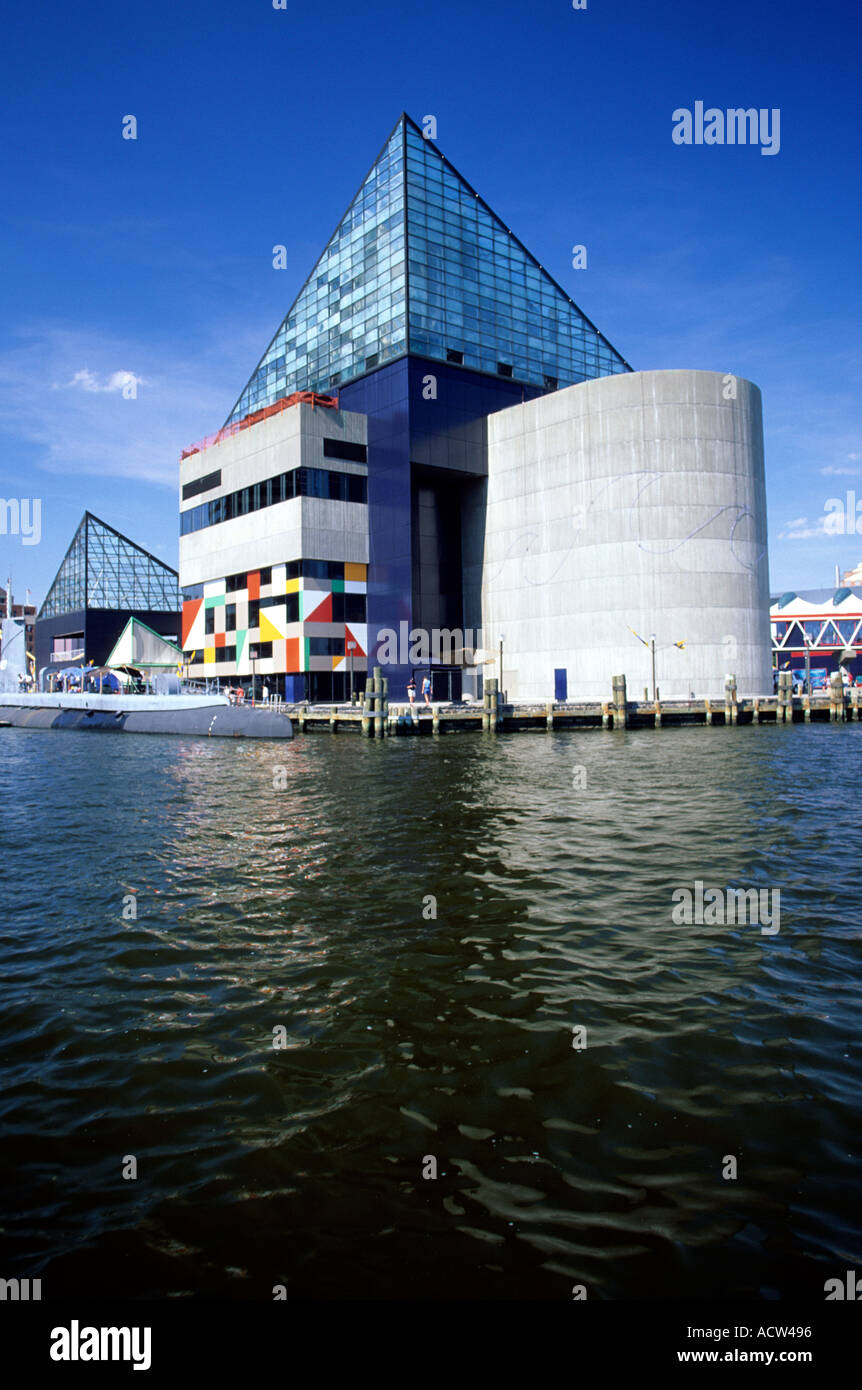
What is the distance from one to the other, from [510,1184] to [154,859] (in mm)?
11367

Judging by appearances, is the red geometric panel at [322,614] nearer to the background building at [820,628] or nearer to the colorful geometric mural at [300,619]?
the colorful geometric mural at [300,619]

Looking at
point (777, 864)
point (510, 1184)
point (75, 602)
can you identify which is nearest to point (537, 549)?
point (777, 864)

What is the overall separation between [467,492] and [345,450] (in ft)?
36.3

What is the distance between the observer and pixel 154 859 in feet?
50.0

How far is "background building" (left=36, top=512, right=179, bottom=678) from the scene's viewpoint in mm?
109562

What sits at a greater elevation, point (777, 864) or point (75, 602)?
point (75, 602)

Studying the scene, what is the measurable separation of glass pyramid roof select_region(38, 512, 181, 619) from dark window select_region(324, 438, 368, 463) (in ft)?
200

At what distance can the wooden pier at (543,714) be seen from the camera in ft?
161

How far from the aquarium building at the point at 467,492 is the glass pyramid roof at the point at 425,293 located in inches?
7.5

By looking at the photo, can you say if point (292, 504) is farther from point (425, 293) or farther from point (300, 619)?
point (425, 293)

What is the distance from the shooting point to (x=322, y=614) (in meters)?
64.3

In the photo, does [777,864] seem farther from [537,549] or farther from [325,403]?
[325,403]

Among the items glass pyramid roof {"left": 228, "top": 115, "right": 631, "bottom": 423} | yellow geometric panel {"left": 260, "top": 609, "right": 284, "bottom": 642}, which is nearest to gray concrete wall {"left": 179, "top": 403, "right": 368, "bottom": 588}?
yellow geometric panel {"left": 260, "top": 609, "right": 284, "bottom": 642}

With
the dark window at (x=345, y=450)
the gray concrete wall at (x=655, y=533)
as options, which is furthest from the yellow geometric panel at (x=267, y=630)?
the gray concrete wall at (x=655, y=533)
